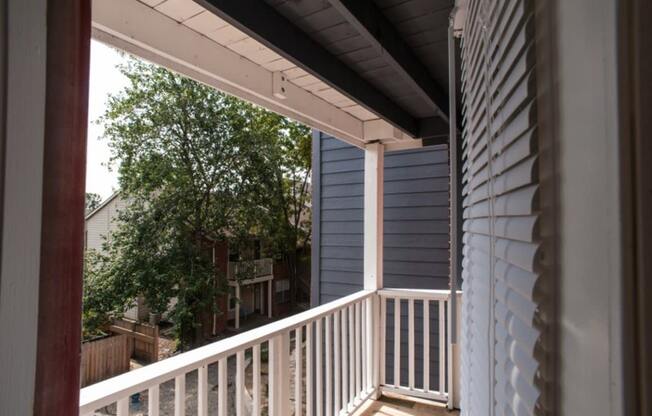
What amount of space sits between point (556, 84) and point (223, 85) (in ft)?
5.91

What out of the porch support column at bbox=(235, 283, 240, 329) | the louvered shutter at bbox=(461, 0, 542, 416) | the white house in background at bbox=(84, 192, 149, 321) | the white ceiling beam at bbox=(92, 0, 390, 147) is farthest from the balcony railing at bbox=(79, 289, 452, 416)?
the porch support column at bbox=(235, 283, 240, 329)

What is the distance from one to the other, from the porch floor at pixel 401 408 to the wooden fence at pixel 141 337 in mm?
5934

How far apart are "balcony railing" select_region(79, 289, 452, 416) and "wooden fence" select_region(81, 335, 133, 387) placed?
4220 millimetres

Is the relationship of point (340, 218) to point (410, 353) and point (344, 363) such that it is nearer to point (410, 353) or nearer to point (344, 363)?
point (410, 353)

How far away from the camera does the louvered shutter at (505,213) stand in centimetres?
60

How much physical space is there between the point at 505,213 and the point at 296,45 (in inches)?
57.4

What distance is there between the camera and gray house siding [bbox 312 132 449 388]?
3924mm

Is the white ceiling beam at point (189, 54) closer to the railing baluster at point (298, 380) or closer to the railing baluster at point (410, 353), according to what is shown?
the railing baluster at point (298, 380)

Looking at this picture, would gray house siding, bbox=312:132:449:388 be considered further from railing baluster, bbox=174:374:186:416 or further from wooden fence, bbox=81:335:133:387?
wooden fence, bbox=81:335:133:387

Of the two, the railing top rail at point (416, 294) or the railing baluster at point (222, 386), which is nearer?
the railing baluster at point (222, 386)

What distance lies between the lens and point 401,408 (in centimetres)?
316

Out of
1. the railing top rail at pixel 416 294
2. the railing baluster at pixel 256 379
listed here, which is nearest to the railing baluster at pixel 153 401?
the railing baluster at pixel 256 379

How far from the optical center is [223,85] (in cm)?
199

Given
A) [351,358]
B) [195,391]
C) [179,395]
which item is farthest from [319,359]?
[195,391]
